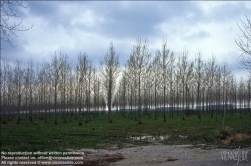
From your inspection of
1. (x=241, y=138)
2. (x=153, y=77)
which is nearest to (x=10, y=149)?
(x=241, y=138)

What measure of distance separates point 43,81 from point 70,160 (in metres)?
33.7

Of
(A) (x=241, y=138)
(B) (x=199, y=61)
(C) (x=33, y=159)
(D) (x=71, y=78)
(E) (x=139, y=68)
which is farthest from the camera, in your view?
(D) (x=71, y=78)

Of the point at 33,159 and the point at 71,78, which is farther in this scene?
the point at 71,78

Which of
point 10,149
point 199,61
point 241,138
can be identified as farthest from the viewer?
point 199,61

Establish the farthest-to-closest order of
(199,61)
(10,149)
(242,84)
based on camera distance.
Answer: (242,84), (199,61), (10,149)

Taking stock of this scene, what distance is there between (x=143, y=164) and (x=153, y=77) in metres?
31.4

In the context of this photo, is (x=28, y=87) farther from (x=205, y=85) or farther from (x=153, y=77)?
(x=205, y=85)

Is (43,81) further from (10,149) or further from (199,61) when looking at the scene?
(10,149)

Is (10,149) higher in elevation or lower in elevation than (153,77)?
lower

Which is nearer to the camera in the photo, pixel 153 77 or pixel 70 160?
pixel 70 160

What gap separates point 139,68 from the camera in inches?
1264

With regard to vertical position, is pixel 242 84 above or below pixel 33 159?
above

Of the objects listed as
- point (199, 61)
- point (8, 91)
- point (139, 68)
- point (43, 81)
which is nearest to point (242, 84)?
point (199, 61)

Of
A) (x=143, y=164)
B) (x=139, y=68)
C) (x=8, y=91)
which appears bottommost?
(x=143, y=164)
